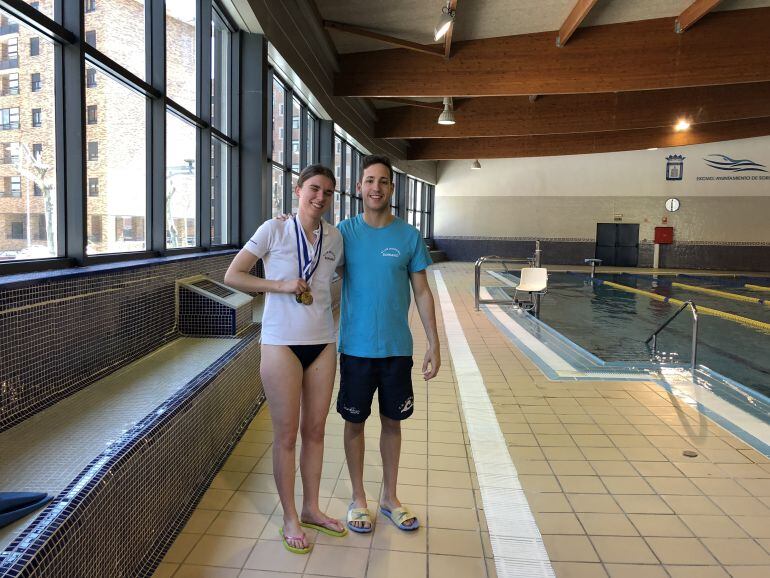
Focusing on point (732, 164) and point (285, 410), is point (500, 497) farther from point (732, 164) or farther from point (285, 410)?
point (732, 164)

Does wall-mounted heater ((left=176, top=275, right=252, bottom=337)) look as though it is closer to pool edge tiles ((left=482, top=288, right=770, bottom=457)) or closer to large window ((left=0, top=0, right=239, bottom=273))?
large window ((left=0, top=0, right=239, bottom=273))

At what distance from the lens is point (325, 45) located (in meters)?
8.28

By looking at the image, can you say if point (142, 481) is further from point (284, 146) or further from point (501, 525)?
point (284, 146)

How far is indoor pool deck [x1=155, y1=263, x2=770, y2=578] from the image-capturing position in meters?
1.98

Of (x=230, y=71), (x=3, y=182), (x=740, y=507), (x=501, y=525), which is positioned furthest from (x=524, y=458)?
(x=230, y=71)

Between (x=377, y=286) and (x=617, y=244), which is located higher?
(x=617, y=244)

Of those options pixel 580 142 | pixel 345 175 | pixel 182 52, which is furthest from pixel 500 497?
pixel 580 142

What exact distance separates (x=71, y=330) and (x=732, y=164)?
19965 millimetres

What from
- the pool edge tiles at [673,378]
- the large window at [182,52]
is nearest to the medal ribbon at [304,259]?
the pool edge tiles at [673,378]

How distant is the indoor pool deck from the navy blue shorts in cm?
47

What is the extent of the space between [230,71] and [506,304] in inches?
207

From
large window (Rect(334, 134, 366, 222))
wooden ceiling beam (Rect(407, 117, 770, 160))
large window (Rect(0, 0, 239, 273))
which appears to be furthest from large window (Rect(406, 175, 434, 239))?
large window (Rect(0, 0, 239, 273))

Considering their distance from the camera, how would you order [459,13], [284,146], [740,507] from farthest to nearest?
[284,146] < [459,13] < [740,507]

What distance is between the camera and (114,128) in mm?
3699
